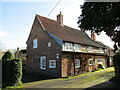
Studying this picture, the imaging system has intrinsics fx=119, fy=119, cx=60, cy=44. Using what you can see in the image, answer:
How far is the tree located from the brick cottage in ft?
31.1

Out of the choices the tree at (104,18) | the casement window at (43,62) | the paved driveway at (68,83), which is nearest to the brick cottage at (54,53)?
the casement window at (43,62)

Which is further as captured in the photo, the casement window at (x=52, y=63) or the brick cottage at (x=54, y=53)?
the casement window at (x=52, y=63)

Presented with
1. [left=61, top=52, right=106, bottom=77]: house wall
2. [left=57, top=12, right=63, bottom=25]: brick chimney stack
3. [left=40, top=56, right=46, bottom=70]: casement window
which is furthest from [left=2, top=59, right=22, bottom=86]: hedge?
[left=57, top=12, right=63, bottom=25]: brick chimney stack

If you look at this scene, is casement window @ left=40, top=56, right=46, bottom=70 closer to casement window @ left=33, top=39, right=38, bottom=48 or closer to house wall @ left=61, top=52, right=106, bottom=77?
casement window @ left=33, top=39, right=38, bottom=48

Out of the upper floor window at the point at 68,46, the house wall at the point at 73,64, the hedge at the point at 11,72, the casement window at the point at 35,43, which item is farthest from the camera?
the casement window at the point at 35,43

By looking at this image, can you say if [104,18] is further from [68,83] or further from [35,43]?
[35,43]

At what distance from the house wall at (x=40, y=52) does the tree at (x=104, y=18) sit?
9743 mm

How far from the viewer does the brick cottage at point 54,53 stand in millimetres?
17875

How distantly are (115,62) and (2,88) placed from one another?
34.5 ft

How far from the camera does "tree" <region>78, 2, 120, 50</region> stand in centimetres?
715

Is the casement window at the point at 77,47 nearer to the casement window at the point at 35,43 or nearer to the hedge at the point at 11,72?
the casement window at the point at 35,43

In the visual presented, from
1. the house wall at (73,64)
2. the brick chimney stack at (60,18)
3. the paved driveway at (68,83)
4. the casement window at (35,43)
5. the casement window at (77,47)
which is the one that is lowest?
the paved driveway at (68,83)

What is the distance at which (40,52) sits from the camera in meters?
20.7

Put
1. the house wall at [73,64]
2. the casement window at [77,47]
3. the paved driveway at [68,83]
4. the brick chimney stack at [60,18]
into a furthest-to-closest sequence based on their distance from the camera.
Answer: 1. the brick chimney stack at [60,18]
2. the casement window at [77,47]
3. the house wall at [73,64]
4. the paved driveway at [68,83]
